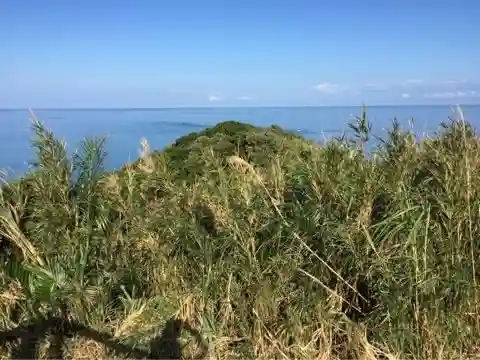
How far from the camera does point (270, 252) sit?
15.4 feet

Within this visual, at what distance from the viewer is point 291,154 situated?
6.20m

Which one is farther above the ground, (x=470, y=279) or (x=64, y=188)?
(x=64, y=188)

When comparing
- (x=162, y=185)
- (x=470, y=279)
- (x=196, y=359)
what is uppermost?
(x=162, y=185)

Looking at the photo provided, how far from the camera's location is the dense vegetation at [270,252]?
423 centimetres

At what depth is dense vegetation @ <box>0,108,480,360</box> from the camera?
423cm

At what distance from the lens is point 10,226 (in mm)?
5207

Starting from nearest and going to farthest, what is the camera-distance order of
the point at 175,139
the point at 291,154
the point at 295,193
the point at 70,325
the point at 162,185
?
1. the point at 70,325
2. the point at 295,193
3. the point at 162,185
4. the point at 291,154
5. the point at 175,139

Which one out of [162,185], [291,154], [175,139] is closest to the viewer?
[162,185]

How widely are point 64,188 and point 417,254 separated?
3183 millimetres

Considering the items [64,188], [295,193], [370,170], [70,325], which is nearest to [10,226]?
[64,188]

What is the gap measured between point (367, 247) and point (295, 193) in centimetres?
91

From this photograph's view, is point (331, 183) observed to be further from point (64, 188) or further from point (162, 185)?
point (64, 188)

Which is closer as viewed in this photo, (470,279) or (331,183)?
(470,279)

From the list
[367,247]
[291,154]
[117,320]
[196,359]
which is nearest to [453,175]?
[367,247]
